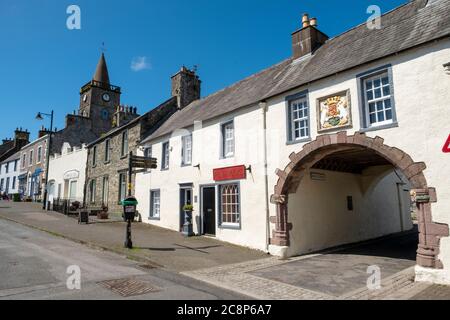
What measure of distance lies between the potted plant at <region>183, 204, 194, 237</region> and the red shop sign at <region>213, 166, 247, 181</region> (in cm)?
208

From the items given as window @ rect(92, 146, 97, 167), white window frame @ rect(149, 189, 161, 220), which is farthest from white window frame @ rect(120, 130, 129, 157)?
window @ rect(92, 146, 97, 167)

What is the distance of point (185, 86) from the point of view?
2281 cm

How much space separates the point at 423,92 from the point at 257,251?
7.36 m

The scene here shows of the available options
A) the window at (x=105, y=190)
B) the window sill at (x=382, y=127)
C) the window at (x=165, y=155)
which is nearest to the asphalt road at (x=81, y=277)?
the window sill at (x=382, y=127)

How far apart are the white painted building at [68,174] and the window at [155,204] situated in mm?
11227

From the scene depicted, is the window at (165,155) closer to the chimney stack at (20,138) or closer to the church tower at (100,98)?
the church tower at (100,98)

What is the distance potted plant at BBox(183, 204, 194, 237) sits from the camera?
1471cm

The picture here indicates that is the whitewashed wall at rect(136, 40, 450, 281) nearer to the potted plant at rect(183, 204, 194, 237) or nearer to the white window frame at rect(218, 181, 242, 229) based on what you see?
the white window frame at rect(218, 181, 242, 229)

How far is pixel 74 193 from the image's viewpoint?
93.4 feet

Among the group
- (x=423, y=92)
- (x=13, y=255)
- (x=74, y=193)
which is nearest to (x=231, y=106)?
(x=423, y=92)

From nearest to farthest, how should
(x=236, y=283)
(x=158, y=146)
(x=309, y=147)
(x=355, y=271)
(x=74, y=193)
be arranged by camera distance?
(x=236, y=283)
(x=355, y=271)
(x=309, y=147)
(x=158, y=146)
(x=74, y=193)

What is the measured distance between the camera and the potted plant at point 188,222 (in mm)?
14711

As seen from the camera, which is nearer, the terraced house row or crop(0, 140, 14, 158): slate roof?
the terraced house row
